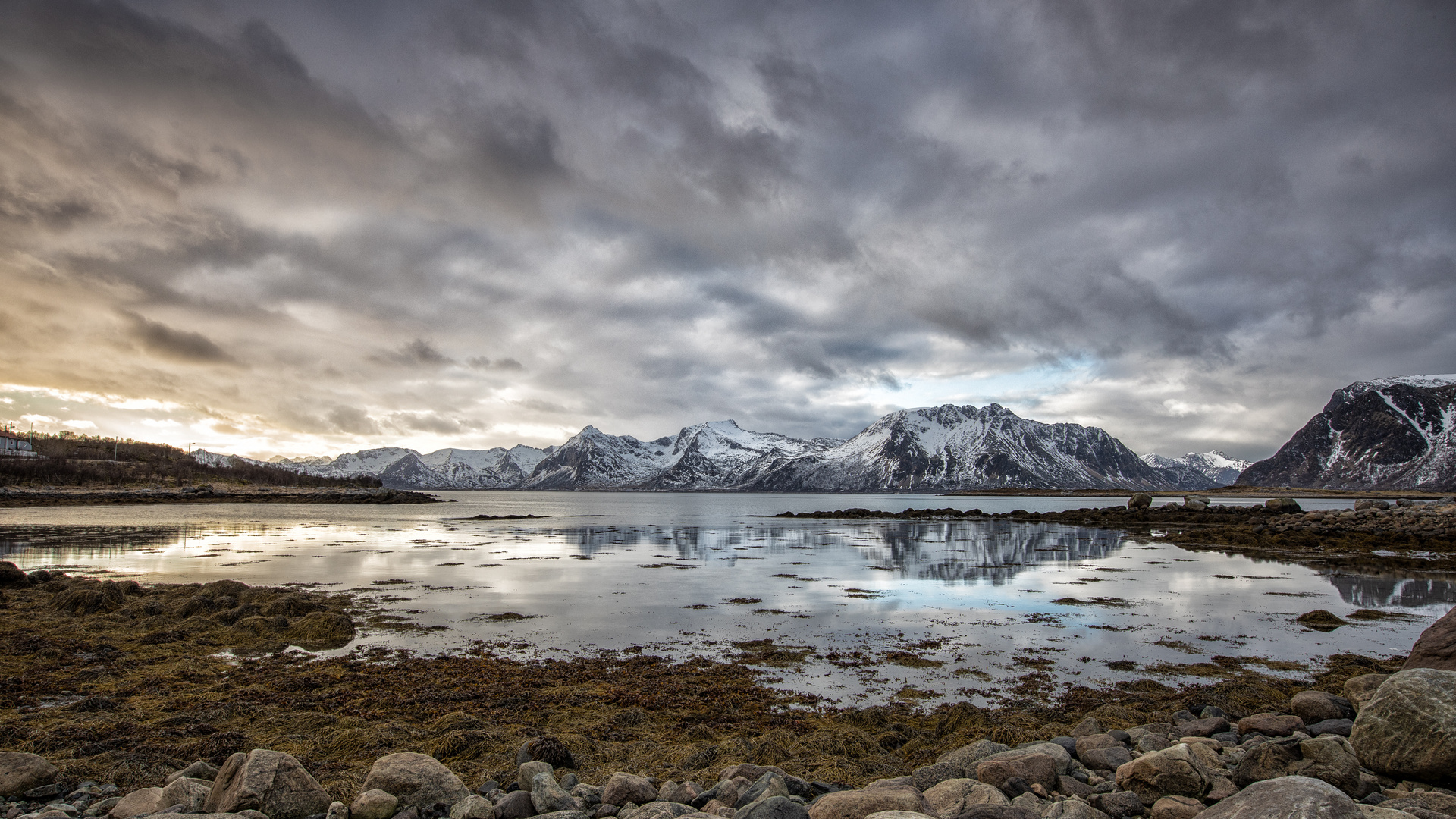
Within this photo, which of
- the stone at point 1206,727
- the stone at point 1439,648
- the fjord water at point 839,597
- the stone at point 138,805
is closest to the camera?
the stone at point 138,805

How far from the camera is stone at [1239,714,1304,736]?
10.2 meters

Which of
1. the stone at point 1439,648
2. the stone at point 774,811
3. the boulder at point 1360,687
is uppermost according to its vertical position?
the stone at point 1439,648

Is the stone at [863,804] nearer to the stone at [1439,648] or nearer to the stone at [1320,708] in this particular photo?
the stone at [1320,708]

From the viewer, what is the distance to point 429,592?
84.5ft

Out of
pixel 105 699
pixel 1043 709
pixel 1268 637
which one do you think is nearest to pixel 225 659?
pixel 105 699

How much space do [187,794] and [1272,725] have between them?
1484 centimetres

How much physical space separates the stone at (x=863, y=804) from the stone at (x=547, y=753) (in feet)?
12.7

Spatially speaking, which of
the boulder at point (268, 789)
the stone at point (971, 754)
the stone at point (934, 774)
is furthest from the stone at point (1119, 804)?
the boulder at point (268, 789)

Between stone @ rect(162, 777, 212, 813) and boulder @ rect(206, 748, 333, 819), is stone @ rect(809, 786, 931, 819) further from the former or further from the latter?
stone @ rect(162, 777, 212, 813)

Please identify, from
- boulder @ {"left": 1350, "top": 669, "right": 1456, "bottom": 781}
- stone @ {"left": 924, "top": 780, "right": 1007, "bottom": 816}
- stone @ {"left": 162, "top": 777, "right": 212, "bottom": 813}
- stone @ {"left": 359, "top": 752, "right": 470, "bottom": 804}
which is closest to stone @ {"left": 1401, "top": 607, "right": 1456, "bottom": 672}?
boulder @ {"left": 1350, "top": 669, "right": 1456, "bottom": 781}

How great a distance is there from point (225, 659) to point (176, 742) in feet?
20.2

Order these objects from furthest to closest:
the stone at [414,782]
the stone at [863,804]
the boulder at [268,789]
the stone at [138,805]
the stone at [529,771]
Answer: the stone at [529,771]
the stone at [414,782]
the stone at [138,805]
the boulder at [268,789]
the stone at [863,804]

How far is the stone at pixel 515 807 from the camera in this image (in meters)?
7.34

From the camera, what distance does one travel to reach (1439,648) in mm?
11531
